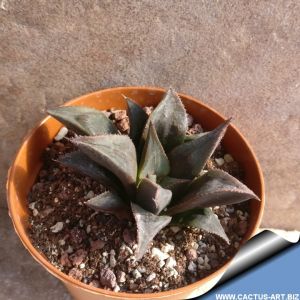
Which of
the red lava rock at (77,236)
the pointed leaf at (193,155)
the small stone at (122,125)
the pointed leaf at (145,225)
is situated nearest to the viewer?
the pointed leaf at (145,225)

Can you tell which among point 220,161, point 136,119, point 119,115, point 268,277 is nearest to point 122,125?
point 119,115

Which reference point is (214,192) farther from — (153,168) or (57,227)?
(57,227)

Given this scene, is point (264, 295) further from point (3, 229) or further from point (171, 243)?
point (3, 229)

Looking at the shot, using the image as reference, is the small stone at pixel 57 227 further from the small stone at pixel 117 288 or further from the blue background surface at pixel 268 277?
the blue background surface at pixel 268 277

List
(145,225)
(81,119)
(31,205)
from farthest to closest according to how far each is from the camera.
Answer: (31,205) < (81,119) < (145,225)

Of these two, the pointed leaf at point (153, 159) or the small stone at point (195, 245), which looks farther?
the small stone at point (195, 245)

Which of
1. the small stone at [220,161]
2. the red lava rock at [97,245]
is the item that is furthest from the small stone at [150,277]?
the small stone at [220,161]

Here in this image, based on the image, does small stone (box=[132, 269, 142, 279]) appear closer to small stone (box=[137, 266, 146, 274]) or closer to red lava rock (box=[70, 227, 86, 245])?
small stone (box=[137, 266, 146, 274])
